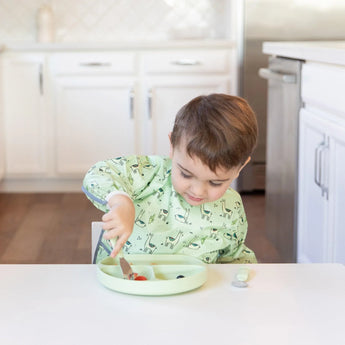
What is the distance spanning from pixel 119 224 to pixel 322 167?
1448mm

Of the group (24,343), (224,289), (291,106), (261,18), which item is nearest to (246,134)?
(224,289)

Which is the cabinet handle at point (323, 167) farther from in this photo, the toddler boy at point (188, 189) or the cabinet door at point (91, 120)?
the cabinet door at point (91, 120)

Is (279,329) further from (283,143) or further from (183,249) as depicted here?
(283,143)

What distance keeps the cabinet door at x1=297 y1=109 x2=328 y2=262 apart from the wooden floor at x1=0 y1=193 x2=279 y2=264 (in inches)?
16.6

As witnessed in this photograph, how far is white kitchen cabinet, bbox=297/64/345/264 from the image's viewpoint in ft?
7.11

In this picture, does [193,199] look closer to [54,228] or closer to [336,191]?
[336,191]

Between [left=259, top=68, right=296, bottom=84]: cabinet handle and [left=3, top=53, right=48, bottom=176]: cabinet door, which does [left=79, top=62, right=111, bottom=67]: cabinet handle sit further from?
[left=259, top=68, right=296, bottom=84]: cabinet handle

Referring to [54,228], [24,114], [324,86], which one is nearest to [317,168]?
[324,86]

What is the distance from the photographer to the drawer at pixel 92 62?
13.9 feet

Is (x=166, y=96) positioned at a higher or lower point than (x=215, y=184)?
lower

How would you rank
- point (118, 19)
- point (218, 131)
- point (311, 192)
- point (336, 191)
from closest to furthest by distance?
point (218, 131) → point (336, 191) → point (311, 192) → point (118, 19)

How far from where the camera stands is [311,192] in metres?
2.52

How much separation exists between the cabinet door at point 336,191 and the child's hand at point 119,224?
124cm

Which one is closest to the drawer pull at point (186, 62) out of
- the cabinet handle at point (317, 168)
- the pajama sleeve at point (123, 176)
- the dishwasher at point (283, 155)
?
the dishwasher at point (283, 155)
